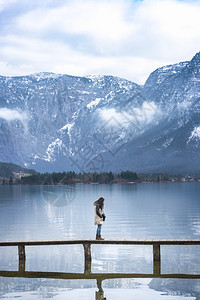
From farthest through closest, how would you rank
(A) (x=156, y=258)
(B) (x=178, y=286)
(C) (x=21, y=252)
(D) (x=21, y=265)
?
(C) (x=21, y=252), (D) (x=21, y=265), (A) (x=156, y=258), (B) (x=178, y=286)

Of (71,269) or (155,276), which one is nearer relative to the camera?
(155,276)

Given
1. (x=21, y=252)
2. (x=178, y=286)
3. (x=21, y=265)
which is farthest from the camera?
(x=21, y=252)

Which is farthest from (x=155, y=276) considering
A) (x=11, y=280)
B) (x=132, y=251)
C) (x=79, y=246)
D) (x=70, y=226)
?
(x=70, y=226)

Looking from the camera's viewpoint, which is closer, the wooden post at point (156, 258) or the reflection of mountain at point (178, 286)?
the reflection of mountain at point (178, 286)

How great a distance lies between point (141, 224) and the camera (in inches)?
3044

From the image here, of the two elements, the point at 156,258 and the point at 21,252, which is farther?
the point at 21,252

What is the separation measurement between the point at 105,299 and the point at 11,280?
294 inches

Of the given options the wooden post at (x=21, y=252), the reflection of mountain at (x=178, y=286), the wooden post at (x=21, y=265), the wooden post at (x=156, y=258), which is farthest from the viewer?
the wooden post at (x=21, y=252)

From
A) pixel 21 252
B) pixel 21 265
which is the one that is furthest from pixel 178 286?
pixel 21 252

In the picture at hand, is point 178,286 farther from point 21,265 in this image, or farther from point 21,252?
point 21,252

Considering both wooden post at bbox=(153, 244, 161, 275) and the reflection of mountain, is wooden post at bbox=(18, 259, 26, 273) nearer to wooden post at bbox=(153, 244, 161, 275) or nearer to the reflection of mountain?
wooden post at bbox=(153, 244, 161, 275)

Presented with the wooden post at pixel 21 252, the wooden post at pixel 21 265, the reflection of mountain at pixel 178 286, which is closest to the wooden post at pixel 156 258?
the reflection of mountain at pixel 178 286

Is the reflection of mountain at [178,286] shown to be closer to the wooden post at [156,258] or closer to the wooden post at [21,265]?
the wooden post at [156,258]

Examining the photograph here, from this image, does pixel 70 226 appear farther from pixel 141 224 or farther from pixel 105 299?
pixel 105 299
